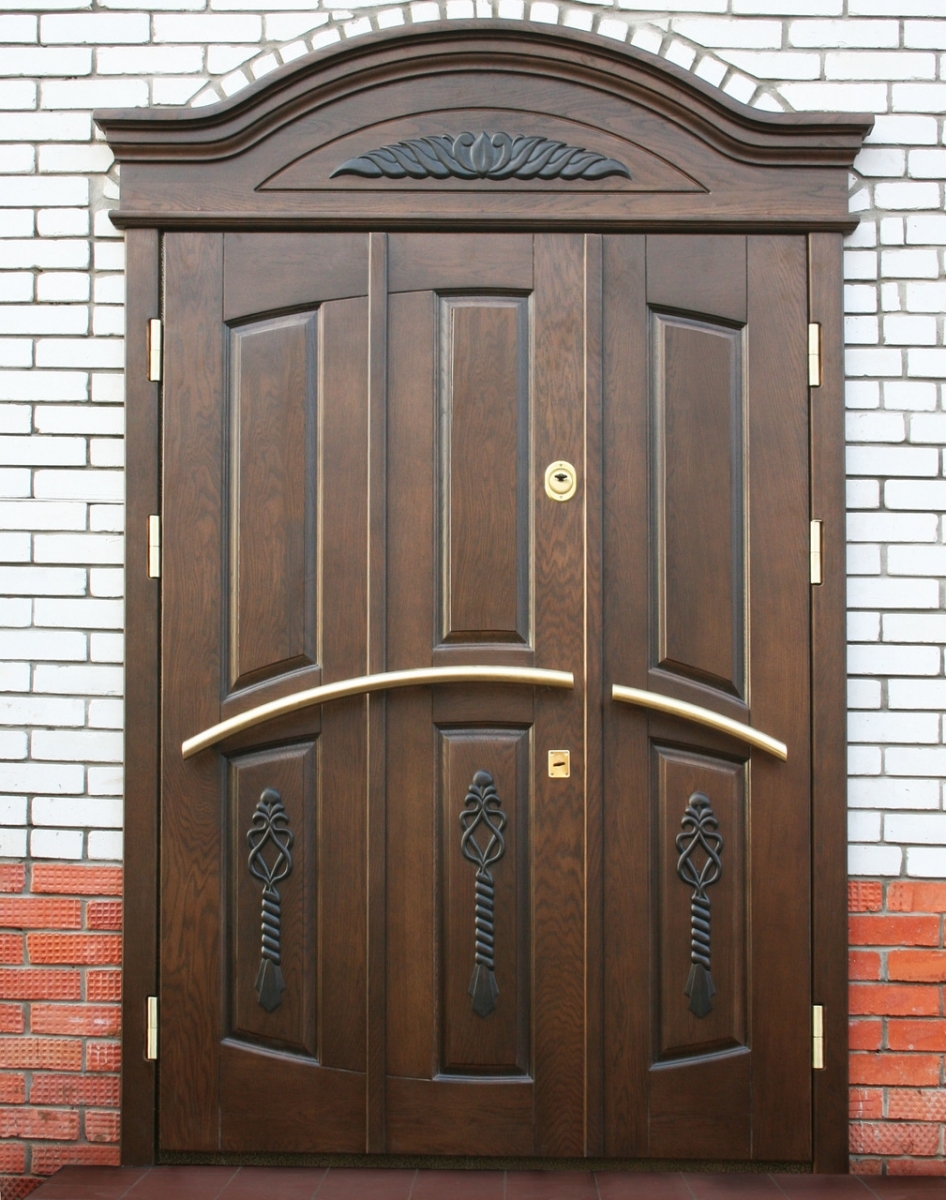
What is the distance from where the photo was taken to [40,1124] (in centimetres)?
243

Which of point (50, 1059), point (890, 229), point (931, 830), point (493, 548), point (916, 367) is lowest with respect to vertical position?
→ point (50, 1059)

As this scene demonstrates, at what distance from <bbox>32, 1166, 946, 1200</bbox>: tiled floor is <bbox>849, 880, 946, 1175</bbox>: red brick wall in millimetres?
71

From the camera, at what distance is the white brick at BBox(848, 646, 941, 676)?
2420mm

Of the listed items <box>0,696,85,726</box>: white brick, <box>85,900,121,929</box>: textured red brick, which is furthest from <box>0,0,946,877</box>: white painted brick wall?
<box>85,900,121,929</box>: textured red brick

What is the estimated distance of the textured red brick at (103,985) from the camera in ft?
7.97

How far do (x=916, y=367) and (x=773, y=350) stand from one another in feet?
1.13

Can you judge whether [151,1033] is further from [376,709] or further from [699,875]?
[699,875]

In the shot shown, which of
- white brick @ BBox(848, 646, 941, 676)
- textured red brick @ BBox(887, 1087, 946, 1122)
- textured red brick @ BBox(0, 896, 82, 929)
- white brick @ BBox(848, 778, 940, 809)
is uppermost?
white brick @ BBox(848, 646, 941, 676)

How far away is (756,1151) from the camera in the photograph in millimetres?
2379

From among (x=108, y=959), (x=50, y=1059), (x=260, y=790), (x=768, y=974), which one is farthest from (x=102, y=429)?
(x=768, y=974)

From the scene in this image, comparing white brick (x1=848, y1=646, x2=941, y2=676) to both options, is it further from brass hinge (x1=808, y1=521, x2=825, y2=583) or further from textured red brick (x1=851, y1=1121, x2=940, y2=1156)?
textured red brick (x1=851, y1=1121, x2=940, y2=1156)

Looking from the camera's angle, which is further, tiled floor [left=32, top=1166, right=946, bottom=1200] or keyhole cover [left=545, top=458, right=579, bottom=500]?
keyhole cover [left=545, top=458, right=579, bottom=500]

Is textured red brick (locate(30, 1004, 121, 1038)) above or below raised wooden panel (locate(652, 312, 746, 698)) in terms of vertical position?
below

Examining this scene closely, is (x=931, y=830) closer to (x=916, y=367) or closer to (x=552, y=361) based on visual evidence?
(x=916, y=367)
